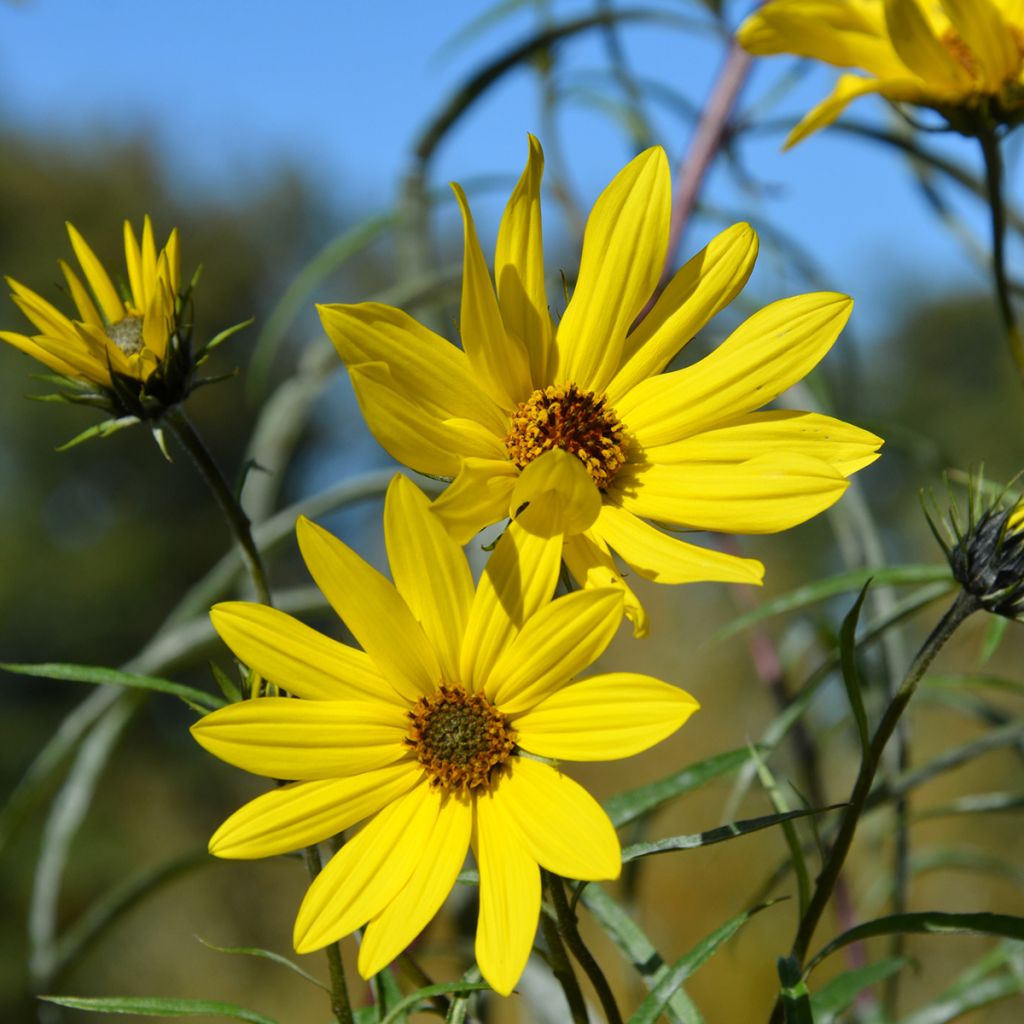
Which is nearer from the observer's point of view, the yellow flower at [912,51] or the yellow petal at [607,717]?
the yellow petal at [607,717]

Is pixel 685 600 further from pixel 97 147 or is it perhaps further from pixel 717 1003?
pixel 97 147

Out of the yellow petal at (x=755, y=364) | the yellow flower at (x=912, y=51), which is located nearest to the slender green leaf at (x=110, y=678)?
the yellow petal at (x=755, y=364)

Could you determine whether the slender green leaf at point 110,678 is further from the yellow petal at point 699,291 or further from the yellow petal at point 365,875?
the yellow petal at point 699,291

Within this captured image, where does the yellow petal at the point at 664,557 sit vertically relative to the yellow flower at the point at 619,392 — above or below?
below

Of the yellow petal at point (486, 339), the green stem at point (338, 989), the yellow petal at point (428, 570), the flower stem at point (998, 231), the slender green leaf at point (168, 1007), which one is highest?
the flower stem at point (998, 231)

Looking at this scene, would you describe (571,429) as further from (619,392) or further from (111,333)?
(111,333)

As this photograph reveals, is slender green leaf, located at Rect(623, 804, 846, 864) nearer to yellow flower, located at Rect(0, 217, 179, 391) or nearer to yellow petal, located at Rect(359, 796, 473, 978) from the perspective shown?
yellow petal, located at Rect(359, 796, 473, 978)

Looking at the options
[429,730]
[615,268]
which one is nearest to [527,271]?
[615,268]
